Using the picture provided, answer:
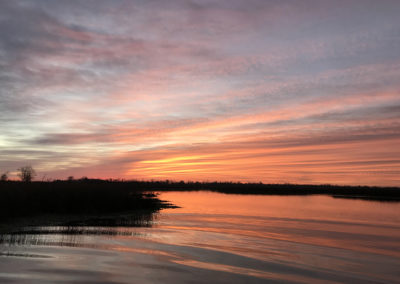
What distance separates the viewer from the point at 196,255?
14.8 m

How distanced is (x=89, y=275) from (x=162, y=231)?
10.1 m

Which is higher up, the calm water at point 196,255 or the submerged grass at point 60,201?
the submerged grass at point 60,201

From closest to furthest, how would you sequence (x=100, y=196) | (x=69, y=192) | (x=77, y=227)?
1. (x=77, y=227)
2. (x=69, y=192)
3. (x=100, y=196)

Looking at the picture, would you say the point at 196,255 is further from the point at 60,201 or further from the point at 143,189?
the point at 143,189

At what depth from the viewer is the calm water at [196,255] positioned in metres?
11.5

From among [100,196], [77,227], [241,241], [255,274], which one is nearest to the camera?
[255,274]

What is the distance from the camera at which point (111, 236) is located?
18578mm

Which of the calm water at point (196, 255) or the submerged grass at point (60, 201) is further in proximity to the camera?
the submerged grass at point (60, 201)

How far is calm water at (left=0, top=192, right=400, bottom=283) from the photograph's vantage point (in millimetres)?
11547

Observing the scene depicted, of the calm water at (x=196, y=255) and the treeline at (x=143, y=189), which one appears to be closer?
the calm water at (x=196, y=255)

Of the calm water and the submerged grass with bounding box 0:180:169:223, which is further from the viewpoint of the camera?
the submerged grass with bounding box 0:180:169:223

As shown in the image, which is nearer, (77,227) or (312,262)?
(312,262)

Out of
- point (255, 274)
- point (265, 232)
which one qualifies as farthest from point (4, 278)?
point (265, 232)

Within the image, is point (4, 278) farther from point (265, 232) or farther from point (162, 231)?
point (265, 232)
